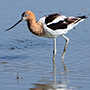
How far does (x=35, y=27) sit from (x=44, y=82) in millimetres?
1851

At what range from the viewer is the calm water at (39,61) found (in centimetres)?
648

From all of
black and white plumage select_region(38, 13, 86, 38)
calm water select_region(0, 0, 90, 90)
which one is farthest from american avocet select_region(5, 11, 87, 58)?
calm water select_region(0, 0, 90, 90)

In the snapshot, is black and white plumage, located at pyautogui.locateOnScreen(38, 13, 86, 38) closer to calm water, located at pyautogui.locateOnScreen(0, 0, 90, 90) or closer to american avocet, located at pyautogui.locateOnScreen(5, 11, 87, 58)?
american avocet, located at pyautogui.locateOnScreen(5, 11, 87, 58)

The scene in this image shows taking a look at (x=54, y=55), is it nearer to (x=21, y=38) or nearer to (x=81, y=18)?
(x=81, y=18)

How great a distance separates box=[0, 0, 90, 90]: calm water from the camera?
21.3ft

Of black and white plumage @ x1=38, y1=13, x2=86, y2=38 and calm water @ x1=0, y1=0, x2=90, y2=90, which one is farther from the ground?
black and white plumage @ x1=38, y1=13, x2=86, y2=38

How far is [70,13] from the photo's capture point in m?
13.2

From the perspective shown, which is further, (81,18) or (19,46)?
(19,46)

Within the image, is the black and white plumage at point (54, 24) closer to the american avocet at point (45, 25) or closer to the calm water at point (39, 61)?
the american avocet at point (45, 25)

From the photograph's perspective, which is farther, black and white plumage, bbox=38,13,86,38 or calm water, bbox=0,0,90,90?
black and white plumage, bbox=38,13,86,38

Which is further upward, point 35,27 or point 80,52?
point 35,27

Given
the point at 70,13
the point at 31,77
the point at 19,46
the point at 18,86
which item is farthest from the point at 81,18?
the point at 70,13

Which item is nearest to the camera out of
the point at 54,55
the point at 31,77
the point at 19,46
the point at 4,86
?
the point at 4,86

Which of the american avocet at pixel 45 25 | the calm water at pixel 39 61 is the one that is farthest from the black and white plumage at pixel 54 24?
the calm water at pixel 39 61
